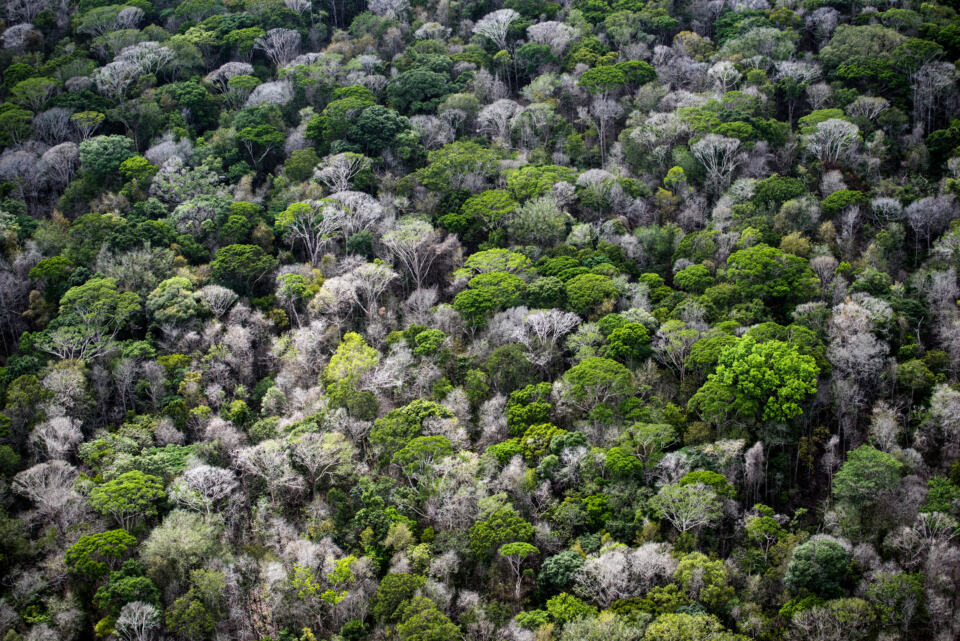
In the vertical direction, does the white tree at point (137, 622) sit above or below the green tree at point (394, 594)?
below

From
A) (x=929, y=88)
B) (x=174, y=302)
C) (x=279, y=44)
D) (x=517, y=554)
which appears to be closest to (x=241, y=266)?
(x=174, y=302)

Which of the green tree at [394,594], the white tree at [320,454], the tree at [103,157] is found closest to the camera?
the green tree at [394,594]

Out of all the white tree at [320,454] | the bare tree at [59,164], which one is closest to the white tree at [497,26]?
the bare tree at [59,164]

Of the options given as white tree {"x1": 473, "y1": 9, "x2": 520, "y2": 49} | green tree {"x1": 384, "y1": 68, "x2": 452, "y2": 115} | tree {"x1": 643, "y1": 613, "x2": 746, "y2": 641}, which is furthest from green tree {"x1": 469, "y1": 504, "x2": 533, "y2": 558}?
white tree {"x1": 473, "y1": 9, "x2": 520, "y2": 49}

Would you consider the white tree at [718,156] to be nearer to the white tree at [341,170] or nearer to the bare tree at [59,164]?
the white tree at [341,170]

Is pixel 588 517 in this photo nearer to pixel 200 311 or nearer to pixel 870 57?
pixel 200 311

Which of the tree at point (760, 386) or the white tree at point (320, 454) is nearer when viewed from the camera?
the tree at point (760, 386)
